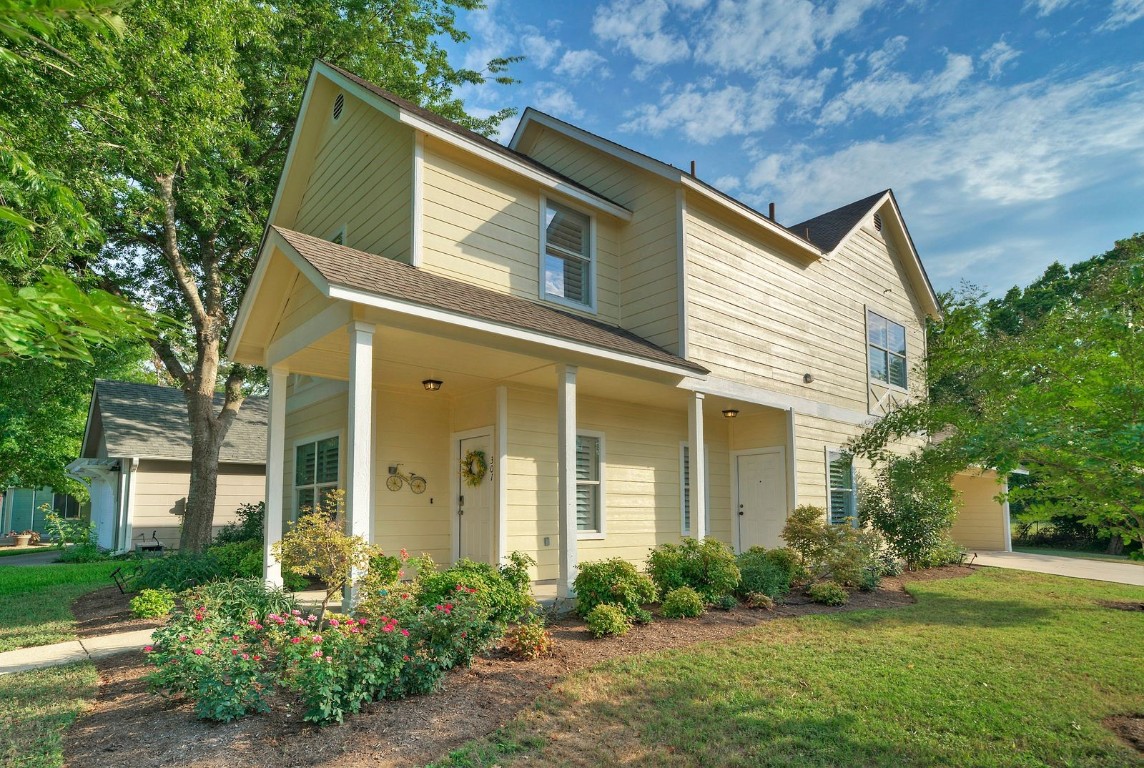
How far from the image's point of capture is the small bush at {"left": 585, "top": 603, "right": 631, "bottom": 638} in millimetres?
6992

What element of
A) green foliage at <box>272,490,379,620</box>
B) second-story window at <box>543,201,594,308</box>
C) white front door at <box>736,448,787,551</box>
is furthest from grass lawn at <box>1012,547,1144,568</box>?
green foliage at <box>272,490,379,620</box>

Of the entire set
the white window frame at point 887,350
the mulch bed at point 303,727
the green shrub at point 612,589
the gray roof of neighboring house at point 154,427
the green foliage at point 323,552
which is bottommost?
the mulch bed at point 303,727

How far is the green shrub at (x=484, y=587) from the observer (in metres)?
6.60

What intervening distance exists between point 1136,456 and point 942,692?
2401 millimetres

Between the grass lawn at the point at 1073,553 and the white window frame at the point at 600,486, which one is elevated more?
the white window frame at the point at 600,486

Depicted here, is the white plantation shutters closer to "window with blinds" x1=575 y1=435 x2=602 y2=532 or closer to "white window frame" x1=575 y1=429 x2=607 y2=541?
"white window frame" x1=575 y1=429 x2=607 y2=541

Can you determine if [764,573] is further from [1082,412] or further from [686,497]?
[1082,412]

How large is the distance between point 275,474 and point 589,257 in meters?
5.85

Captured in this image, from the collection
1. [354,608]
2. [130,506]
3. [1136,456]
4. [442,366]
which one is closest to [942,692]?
[1136,456]

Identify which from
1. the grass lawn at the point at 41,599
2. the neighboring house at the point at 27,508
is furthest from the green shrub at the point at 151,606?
the neighboring house at the point at 27,508

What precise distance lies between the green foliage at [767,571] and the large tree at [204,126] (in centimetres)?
1064

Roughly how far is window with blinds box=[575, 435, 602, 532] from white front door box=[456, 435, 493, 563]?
1433mm

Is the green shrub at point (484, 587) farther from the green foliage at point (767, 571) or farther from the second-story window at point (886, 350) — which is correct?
the second-story window at point (886, 350)

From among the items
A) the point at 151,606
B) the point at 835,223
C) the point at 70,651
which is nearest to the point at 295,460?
the point at 151,606
